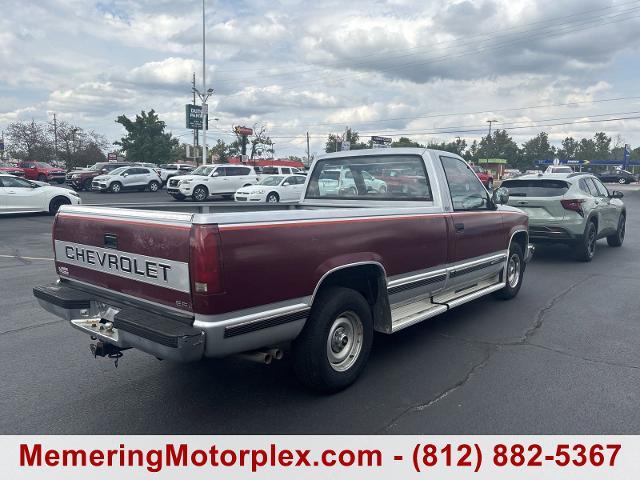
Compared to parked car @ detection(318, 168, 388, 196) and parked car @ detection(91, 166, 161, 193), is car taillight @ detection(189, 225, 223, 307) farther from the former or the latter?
parked car @ detection(91, 166, 161, 193)

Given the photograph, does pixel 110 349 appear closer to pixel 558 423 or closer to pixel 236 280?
pixel 236 280

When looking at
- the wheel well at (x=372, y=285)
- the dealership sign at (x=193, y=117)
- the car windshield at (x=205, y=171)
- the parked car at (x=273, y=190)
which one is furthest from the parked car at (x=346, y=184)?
the dealership sign at (x=193, y=117)

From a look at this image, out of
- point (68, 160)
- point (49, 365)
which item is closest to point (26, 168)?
point (68, 160)

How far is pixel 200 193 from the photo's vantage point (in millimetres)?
24797

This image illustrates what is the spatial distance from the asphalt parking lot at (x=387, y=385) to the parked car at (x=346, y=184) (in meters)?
1.58

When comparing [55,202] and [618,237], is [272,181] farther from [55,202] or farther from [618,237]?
[618,237]

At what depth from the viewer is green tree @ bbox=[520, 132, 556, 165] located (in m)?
116

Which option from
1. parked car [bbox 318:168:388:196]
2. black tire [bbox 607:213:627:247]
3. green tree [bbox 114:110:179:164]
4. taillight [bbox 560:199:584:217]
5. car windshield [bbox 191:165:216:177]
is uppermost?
green tree [bbox 114:110:179:164]

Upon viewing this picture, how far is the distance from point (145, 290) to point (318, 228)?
1.21 metres

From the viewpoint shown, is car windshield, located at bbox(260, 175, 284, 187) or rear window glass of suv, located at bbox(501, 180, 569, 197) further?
car windshield, located at bbox(260, 175, 284, 187)

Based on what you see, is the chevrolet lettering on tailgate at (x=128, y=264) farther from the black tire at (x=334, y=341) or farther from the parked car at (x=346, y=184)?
the parked car at (x=346, y=184)

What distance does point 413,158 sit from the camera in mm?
5191

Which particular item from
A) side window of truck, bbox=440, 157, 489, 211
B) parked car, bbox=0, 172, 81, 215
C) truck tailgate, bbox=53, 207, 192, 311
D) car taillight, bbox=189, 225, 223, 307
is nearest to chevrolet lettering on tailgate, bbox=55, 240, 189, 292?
truck tailgate, bbox=53, 207, 192, 311

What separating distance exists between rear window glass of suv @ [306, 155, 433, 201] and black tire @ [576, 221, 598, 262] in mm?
5879
